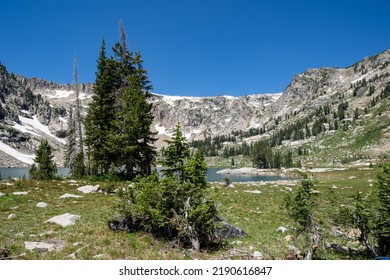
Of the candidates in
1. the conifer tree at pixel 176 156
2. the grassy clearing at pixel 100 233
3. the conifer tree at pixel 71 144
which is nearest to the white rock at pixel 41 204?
the grassy clearing at pixel 100 233

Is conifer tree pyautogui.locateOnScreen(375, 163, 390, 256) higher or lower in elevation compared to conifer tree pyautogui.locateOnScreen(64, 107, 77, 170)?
lower

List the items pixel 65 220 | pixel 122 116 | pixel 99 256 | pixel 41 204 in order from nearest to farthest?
pixel 99 256 < pixel 65 220 < pixel 41 204 < pixel 122 116

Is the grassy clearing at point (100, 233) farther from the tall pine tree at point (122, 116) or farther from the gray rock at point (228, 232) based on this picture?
the tall pine tree at point (122, 116)

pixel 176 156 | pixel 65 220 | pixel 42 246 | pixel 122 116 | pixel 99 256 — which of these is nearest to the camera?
pixel 99 256

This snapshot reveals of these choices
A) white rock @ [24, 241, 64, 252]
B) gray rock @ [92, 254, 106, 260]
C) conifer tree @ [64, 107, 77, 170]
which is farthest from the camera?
conifer tree @ [64, 107, 77, 170]

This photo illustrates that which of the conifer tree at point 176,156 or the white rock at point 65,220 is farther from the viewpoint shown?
the white rock at point 65,220

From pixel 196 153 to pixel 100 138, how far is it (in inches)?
1083

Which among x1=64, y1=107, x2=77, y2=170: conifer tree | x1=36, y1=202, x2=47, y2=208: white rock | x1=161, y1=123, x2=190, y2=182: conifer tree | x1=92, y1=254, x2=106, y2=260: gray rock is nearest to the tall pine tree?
x1=64, y1=107, x2=77, y2=170: conifer tree

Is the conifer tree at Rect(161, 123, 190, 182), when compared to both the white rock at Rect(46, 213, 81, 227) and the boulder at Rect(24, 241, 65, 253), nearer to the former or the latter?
the boulder at Rect(24, 241, 65, 253)

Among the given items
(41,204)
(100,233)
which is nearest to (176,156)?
(100,233)

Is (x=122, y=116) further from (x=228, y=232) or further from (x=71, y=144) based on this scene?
(x=228, y=232)

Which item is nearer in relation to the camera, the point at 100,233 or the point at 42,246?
the point at 42,246
